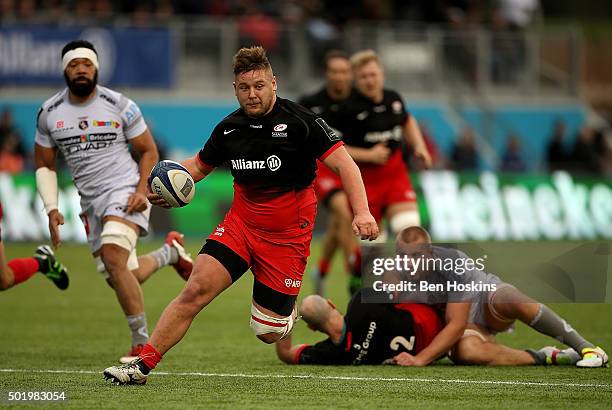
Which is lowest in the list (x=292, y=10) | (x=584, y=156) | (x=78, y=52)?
(x=584, y=156)

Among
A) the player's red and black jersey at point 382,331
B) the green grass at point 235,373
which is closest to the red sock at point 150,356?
the green grass at point 235,373

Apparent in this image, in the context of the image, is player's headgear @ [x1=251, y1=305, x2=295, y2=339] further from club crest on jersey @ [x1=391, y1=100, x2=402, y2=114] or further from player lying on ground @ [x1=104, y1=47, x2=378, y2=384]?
club crest on jersey @ [x1=391, y1=100, x2=402, y2=114]

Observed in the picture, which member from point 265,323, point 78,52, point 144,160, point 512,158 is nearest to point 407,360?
point 265,323

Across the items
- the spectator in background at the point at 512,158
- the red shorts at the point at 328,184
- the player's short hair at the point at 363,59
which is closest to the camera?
the player's short hair at the point at 363,59

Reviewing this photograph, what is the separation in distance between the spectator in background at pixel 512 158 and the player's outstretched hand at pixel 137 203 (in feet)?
58.7

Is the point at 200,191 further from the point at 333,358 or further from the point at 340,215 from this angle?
the point at 333,358

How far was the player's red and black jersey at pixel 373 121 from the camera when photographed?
13.4m

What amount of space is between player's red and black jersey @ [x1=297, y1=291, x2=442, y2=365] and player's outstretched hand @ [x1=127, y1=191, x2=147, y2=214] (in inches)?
76.4

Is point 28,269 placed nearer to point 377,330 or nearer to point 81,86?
point 81,86

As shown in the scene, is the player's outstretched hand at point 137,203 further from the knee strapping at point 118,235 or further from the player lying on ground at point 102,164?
the knee strapping at point 118,235

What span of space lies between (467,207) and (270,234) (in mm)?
15532

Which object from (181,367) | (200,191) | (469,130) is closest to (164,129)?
(200,191)

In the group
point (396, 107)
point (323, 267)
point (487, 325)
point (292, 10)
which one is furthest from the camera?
point (292, 10)

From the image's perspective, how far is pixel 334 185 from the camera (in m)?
14.4
